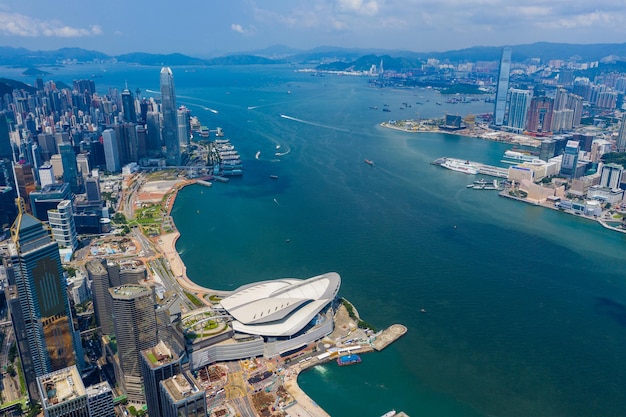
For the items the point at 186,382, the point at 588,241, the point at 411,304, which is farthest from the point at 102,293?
the point at 588,241

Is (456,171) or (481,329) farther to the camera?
(456,171)

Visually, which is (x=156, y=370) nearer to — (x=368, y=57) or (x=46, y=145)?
(x=46, y=145)

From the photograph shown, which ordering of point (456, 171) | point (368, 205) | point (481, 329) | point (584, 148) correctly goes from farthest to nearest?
point (584, 148)
point (456, 171)
point (368, 205)
point (481, 329)

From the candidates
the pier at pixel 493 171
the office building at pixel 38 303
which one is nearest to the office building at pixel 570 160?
A: the pier at pixel 493 171

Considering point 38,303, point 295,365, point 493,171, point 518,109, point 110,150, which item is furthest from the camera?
point 518,109

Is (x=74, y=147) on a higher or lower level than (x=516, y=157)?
higher

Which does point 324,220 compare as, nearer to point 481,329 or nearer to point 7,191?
point 481,329

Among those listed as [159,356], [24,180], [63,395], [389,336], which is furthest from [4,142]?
[389,336]
